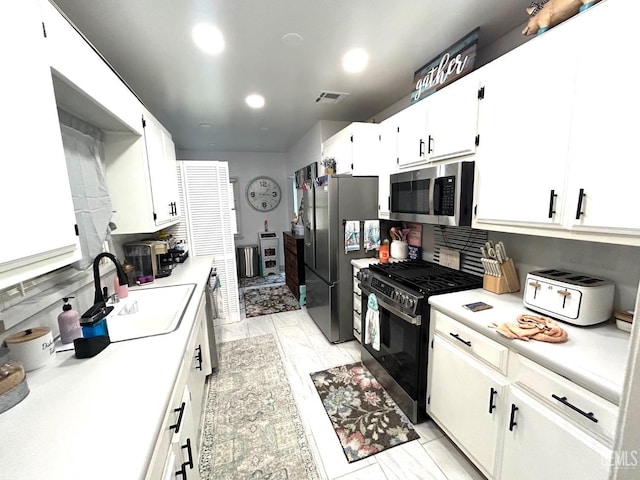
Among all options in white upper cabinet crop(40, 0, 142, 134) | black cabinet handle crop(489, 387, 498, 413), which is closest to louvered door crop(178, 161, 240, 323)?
white upper cabinet crop(40, 0, 142, 134)

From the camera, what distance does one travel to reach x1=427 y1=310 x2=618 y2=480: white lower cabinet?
902mm

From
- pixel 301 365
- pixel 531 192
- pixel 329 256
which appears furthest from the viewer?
pixel 329 256

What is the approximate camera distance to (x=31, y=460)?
63 cm

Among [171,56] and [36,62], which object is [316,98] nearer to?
[171,56]

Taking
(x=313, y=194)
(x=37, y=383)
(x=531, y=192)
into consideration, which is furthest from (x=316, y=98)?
(x=37, y=383)

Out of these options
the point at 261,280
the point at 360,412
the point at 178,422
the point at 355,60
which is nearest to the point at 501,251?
the point at 360,412

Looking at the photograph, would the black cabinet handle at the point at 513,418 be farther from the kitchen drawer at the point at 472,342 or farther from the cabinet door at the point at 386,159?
the cabinet door at the point at 386,159

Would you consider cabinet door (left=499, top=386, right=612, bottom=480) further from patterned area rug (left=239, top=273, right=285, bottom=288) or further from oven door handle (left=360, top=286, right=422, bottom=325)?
patterned area rug (left=239, top=273, right=285, bottom=288)

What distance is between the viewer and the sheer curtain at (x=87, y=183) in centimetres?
134

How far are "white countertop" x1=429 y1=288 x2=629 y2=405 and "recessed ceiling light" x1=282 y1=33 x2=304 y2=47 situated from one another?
193 centimetres

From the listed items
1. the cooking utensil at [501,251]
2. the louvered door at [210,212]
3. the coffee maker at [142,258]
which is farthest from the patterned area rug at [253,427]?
the cooking utensil at [501,251]

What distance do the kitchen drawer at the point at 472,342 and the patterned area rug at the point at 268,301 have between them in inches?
99.6

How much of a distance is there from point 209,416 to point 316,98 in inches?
119

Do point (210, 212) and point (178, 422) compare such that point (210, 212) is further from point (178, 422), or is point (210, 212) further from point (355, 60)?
point (178, 422)
